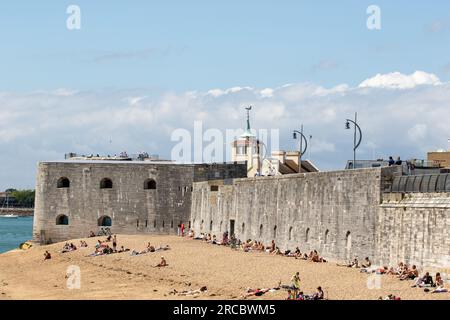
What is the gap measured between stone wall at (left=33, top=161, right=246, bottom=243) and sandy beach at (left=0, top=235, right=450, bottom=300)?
7.55 meters

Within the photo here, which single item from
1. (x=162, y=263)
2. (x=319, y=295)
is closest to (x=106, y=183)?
(x=162, y=263)

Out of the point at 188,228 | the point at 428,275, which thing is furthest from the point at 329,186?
the point at 188,228

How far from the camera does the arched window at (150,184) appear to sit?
233 ft

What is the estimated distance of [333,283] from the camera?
3869cm

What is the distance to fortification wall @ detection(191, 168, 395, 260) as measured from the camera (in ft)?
139

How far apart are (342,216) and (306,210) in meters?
4.96

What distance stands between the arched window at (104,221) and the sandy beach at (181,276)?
25.6 feet

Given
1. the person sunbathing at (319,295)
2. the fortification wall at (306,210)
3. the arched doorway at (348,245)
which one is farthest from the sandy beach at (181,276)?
the fortification wall at (306,210)

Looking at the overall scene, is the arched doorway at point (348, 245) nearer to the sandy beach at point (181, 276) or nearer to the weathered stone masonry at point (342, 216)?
the weathered stone masonry at point (342, 216)

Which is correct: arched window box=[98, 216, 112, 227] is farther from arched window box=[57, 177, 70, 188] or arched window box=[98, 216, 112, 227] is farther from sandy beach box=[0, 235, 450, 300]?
sandy beach box=[0, 235, 450, 300]

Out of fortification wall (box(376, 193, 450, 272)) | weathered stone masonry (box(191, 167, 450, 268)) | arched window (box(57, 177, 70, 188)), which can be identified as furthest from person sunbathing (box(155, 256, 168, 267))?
arched window (box(57, 177, 70, 188))

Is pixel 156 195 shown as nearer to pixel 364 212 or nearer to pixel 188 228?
pixel 188 228
